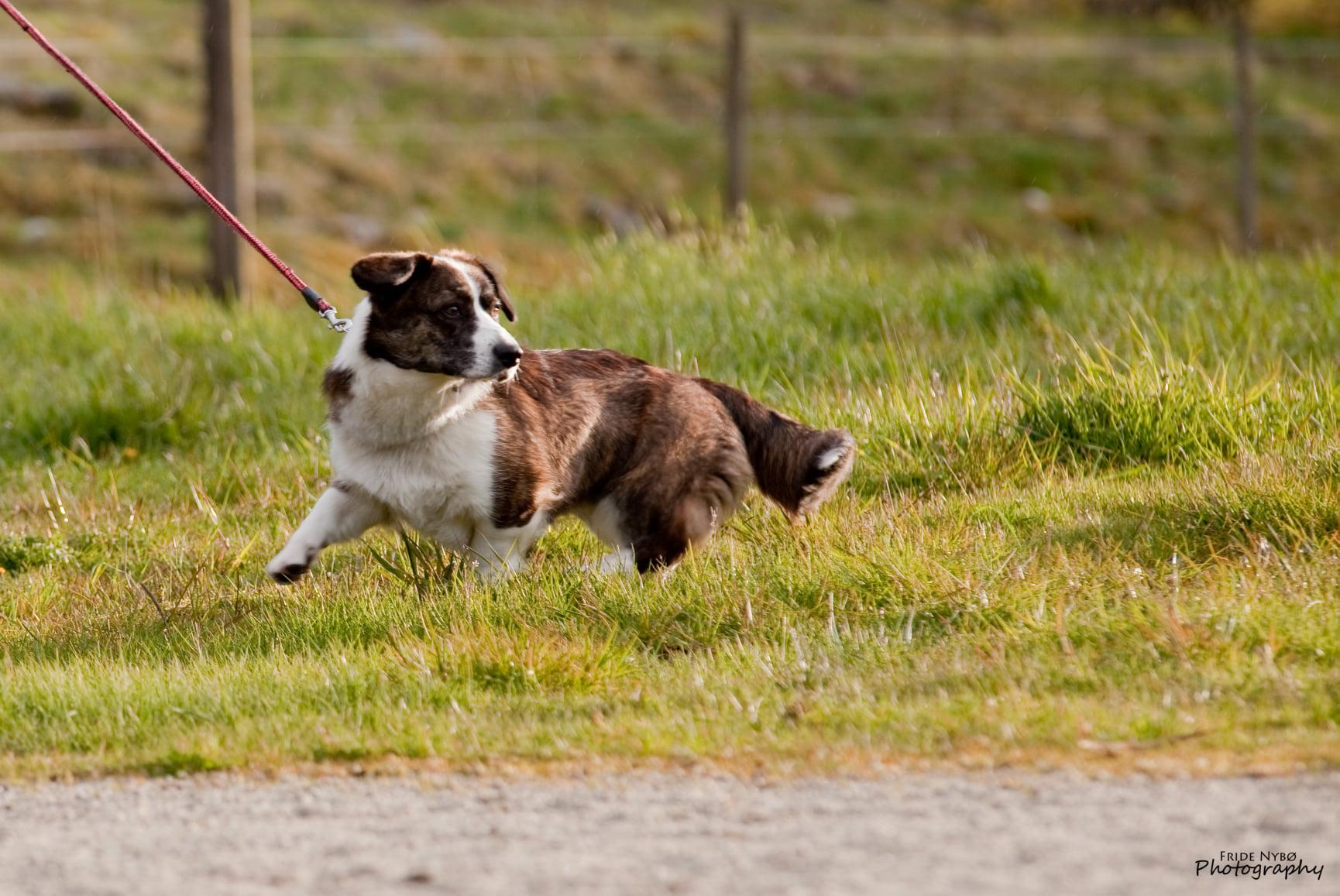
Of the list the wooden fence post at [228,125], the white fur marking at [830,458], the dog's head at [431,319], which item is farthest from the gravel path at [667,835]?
the wooden fence post at [228,125]

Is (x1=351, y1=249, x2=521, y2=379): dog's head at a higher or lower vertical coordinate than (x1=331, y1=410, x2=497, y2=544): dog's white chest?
higher

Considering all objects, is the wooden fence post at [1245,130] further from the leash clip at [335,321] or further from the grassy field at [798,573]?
the leash clip at [335,321]

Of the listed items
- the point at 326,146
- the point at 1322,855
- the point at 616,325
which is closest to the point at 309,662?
the point at 1322,855

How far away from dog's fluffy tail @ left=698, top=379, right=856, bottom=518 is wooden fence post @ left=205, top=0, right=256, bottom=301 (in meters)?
5.65

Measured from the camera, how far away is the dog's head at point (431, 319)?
17.8ft

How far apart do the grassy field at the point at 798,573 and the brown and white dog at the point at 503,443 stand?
160mm

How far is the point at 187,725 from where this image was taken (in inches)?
174

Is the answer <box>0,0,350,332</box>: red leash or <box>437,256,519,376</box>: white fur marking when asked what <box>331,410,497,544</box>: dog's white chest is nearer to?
<box>437,256,519,376</box>: white fur marking

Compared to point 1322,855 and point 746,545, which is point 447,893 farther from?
point 746,545

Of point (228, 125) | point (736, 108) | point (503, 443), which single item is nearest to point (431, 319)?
point (503, 443)

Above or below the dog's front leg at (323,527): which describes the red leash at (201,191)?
above

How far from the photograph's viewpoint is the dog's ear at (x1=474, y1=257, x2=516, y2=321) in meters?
5.82

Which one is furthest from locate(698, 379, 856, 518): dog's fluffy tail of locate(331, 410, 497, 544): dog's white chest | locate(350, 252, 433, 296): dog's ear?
locate(350, 252, 433, 296): dog's ear

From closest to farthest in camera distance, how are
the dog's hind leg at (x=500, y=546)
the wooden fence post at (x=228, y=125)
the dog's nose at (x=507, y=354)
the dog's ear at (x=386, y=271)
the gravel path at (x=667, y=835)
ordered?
the gravel path at (x=667, y=835) < the dog's nose at (x=507, y=354) < the dog's ear at (x=386, y=271) < the dog's hind leg at (x=500, y=546) < the wooden fence post at (x=228, y=125)
